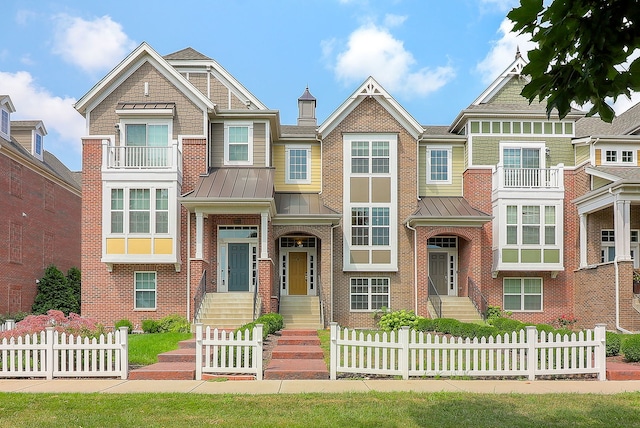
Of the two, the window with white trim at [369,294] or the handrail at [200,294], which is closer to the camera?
the handrail at [200,294]

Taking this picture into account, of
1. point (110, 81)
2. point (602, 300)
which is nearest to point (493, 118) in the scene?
point (602, 300)

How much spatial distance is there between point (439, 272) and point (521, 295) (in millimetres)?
3327

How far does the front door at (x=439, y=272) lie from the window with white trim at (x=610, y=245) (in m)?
6.09

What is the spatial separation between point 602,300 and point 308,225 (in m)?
11.1

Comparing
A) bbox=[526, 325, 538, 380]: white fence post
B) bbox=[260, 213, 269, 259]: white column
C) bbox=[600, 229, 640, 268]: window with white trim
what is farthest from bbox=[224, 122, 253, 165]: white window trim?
bbox=[526, 325, 538, 380]: white fence post

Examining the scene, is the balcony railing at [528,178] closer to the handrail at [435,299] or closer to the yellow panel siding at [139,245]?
the handrail at [435,299]

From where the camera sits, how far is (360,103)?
2559cm

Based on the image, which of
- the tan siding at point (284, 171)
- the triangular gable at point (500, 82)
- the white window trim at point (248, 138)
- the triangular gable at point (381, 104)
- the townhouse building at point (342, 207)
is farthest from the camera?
the triangular gable at point (500, 82)

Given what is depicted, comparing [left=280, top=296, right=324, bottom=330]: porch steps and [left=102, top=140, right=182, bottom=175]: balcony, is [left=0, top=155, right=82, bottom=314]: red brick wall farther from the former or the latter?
[left=280, top=296, right=324, bottom=330]: porch steps

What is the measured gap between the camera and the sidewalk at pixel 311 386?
10727 mm

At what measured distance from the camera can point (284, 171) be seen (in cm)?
2617

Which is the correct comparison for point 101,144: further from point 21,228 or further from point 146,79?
point 21,228

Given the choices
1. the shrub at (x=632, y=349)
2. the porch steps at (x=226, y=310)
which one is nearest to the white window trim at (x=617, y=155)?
the shrub at (x=632, y=349)

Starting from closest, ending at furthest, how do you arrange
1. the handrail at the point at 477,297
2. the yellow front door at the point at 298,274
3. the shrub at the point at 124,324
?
1. the shrub at the point at 124,324
2. the handrail at the point at 477,297
3. the yellow front door at the point at 298,274
